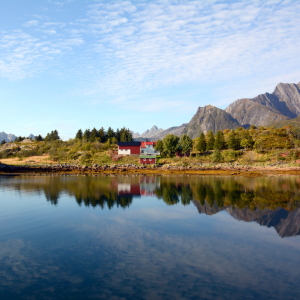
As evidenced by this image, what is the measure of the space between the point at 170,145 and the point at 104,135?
38994mm

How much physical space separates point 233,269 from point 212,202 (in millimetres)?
16353

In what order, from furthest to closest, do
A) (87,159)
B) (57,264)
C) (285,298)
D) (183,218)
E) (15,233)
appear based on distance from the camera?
1. (87,159)
2. (183,218)
3. (15,233)
4. (57,264)
5. (285,298)

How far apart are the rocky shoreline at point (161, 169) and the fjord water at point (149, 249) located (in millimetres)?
32228

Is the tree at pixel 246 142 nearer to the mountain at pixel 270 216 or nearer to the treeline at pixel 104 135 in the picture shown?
the treeline at pixel 104 135

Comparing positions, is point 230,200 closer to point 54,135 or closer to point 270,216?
point 270,216

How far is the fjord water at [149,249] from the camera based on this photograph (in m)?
10.9

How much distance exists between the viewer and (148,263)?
13289mm

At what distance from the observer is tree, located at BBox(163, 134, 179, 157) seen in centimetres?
7806

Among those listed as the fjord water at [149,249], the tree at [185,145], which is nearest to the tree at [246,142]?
the tree at [185,145]

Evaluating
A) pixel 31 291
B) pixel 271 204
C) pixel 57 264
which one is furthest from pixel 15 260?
pixel 271 204

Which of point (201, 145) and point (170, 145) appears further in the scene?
point (201, 145)

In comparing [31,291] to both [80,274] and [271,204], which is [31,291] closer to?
[80,274]

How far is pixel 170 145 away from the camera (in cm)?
7819

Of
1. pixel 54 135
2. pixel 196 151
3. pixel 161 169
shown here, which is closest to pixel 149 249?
pixel 161 169
